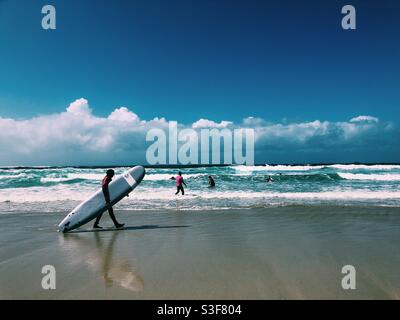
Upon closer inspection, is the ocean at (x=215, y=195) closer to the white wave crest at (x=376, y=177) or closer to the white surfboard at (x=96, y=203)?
the white wave crest at (x=376, y=177)

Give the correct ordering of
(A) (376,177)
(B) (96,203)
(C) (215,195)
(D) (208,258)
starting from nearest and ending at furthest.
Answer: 1. (D) (208,258)
2. (B) (96,203)
3. (C) (215,195)
4. (A) (376,177)

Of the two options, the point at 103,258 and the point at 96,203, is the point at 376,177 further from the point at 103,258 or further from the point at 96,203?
the point at 103,258

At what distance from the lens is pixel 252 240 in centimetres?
667

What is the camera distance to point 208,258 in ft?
17.4

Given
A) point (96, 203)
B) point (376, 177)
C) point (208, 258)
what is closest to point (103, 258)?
point (208, 258)

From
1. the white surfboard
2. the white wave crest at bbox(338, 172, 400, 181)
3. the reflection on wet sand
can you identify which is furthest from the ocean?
the reflection on wet sand

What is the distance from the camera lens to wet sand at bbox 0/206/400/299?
3.88 meters

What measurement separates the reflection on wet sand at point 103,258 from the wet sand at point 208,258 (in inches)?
0.5

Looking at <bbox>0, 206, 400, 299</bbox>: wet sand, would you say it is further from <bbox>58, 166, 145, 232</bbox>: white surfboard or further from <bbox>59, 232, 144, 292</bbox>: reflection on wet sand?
<bbox>58, 166, 145, 232</bbox>: white surfboard

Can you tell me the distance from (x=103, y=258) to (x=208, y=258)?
65.5 inches

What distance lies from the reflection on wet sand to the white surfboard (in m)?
0.63

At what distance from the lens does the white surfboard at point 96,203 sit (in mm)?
8227
